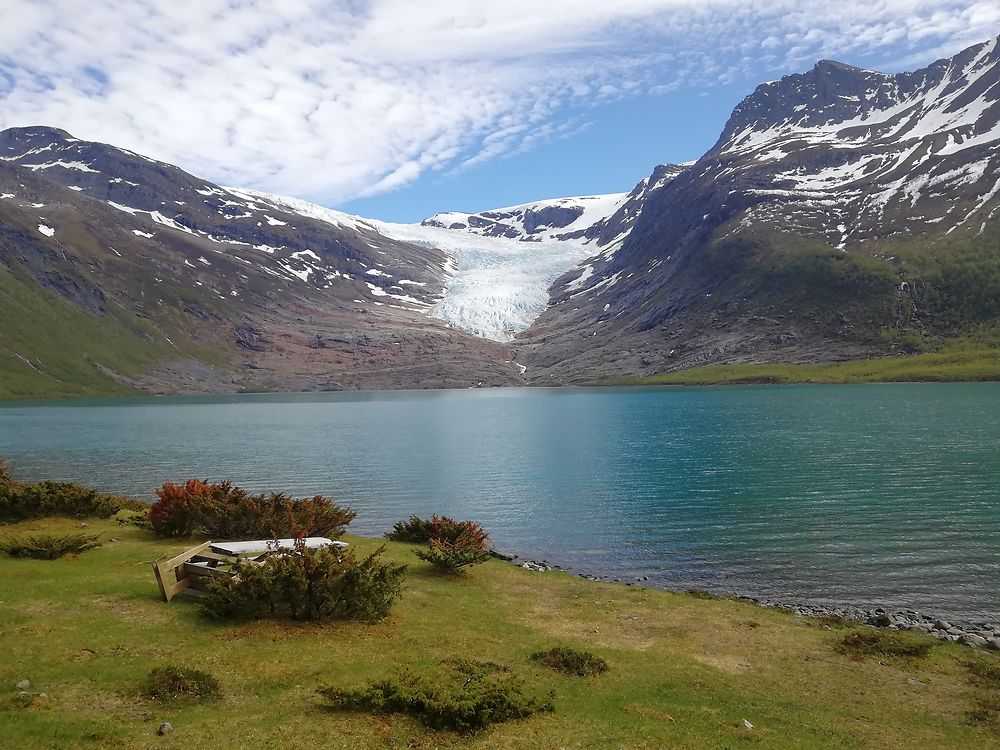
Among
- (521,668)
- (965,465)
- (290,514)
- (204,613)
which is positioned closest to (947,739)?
(521,668)

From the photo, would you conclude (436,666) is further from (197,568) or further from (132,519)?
(132,519)

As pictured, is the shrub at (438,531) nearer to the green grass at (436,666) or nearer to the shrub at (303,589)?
the green grass at (436,666)

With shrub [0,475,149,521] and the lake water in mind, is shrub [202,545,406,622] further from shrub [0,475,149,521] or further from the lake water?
shrub [0,475,149,521]

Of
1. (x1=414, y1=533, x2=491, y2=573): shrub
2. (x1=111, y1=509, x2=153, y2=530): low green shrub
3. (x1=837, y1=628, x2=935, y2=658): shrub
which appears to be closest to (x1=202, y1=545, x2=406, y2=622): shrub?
(x1=414, y1=533, x2=491, y2=573): shrub

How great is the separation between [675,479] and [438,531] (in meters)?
31.3

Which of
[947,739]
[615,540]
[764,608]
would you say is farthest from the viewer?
[615,540]

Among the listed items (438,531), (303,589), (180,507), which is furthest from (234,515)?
(303,589)

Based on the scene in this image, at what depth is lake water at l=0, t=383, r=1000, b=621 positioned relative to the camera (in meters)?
32.6

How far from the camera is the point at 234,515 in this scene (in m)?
26.5

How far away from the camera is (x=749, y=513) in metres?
43.8

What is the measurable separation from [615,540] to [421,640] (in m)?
22.9

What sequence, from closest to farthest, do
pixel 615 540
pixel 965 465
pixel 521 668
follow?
pixel 521 668
pixel 615 540
pixel 965 465

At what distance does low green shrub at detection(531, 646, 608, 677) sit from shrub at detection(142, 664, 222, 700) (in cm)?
752

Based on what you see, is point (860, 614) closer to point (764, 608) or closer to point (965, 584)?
point (764, 608)
